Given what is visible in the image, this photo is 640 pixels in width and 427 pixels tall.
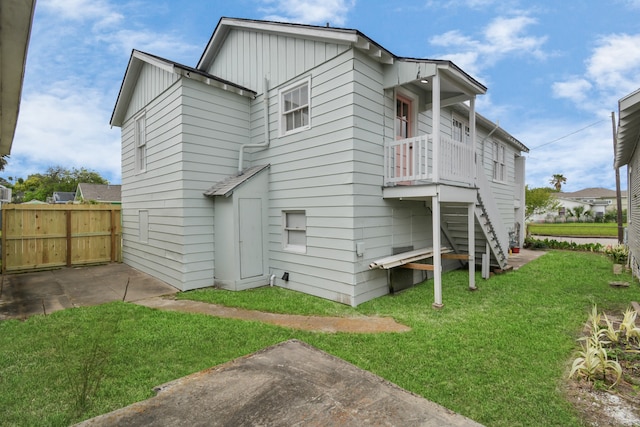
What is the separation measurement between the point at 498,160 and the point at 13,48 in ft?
49.2

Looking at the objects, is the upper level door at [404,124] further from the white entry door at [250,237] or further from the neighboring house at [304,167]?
the white entry door at [250,237]

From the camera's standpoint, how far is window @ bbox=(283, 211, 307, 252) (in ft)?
22.7

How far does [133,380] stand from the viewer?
310cm

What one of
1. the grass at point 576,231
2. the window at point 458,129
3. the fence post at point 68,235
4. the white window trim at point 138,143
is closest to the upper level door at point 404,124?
the window at point 458,129

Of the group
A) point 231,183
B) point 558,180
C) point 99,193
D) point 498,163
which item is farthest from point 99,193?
point 558,180

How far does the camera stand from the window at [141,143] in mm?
8773

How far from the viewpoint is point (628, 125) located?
729 cm

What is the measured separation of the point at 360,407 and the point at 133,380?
2336mm

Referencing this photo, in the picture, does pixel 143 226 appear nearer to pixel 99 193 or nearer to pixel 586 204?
pixel 99 193

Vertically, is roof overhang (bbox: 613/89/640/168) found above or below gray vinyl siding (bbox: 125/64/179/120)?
below

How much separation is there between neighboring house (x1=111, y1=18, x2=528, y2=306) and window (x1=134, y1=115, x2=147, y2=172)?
0.39 feet

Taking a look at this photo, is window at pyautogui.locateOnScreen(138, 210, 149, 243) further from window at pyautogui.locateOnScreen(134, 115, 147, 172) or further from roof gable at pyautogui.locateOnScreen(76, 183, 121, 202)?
roof gable at pyautogui.locateOnScreen(76, 183, 121, 202)

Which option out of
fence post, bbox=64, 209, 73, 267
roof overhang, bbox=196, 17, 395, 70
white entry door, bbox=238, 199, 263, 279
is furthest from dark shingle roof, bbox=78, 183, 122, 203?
white entry door, bbox=238, 199, 263, 279

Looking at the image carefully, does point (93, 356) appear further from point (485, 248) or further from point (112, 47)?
point (112, 47)
